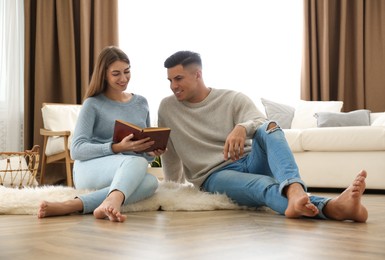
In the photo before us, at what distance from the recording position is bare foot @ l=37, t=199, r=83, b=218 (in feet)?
6.54

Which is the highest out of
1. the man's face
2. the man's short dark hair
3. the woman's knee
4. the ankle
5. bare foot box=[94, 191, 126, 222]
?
the man's short dark hair

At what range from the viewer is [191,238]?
149cm

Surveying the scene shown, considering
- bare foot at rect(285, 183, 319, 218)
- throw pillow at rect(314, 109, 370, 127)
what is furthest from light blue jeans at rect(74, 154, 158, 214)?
throw pillow at rect(314, 109, 370, 127)

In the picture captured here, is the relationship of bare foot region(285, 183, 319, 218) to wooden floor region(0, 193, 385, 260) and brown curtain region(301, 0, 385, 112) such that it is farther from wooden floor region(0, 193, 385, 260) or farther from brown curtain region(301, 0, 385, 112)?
brown curtain region(301, 0, 385, 112)

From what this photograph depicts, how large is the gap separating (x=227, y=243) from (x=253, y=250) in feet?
0.41

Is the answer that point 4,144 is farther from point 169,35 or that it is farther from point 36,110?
point 169,35

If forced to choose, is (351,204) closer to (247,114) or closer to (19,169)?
(247,114)

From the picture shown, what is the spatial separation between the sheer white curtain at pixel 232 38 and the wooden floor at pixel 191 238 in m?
3.67

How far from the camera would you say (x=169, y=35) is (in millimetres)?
5602

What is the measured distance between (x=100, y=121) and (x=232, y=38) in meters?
3.50

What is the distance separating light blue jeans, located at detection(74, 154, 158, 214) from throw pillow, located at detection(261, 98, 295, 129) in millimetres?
2564

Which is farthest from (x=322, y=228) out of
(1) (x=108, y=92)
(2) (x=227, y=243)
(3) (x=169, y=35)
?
(3) (x=169, y=35)

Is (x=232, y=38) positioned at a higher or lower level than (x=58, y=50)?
higher

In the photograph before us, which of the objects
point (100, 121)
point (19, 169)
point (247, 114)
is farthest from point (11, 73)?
point (247, 114)
